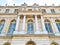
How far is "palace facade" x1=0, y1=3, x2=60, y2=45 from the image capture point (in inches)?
657

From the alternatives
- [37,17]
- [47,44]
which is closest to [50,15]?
[37,17]

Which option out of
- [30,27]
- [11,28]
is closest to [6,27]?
[11,28]

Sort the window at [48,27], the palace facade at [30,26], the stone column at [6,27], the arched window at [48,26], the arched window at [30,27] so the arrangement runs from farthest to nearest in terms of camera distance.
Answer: the arched window at [48,26], the window at [48,27], the arched window at [30,27], the stone column at [6,27], the palace facade at [30,26]

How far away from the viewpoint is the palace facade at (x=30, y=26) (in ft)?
54.7

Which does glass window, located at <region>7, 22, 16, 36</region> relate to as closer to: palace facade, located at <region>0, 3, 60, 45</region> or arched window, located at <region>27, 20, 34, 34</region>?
palace facade, located at <region>0, 3, 60, 45</region>

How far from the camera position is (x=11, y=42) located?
54.1 ft

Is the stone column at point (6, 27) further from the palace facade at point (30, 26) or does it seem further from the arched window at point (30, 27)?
the arched window at point (30, 27)

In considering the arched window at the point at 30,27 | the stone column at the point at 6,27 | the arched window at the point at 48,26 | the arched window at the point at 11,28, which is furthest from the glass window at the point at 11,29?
the arched window at the point at 48,26

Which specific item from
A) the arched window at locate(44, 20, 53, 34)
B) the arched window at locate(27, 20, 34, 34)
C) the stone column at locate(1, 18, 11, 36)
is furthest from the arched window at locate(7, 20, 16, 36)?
the arched window at locate(44, 20, 53, 34)

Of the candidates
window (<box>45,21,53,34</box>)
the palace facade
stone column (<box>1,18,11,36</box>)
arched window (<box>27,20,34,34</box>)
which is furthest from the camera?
window (<box>45,21,53,34</box>)

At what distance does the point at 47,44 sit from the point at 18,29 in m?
5.17

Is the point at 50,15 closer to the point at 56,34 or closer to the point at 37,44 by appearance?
the point at 56,34

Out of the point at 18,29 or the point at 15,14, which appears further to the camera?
the point at 15,14

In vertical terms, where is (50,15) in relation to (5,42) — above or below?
above
